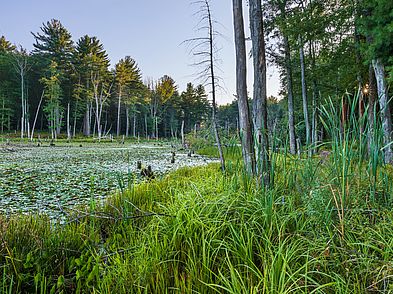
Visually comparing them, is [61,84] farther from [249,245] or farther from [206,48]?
[249,245]

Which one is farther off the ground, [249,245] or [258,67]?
[258,67]

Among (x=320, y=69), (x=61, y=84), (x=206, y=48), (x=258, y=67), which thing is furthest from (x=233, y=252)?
(x=61, y=84)

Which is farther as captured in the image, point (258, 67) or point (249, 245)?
point (258, 67)

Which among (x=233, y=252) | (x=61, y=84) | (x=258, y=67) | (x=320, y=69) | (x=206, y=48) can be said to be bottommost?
(x=233, y=252)

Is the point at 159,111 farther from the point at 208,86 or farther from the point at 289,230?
the point at 289,230

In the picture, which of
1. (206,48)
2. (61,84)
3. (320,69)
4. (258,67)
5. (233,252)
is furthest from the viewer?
(61,84)

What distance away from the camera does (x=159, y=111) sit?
47969 mm

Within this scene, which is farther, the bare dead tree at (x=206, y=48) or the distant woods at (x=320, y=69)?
the bare dead tree at (x=206, y=48)

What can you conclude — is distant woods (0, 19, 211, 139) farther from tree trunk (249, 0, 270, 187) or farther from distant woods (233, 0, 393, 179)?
tree trunk (249, 0, 270, 187)

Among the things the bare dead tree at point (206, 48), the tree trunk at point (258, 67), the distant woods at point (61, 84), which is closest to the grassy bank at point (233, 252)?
the tree trunk at point (258, 67)

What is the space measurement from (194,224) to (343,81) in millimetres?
13343

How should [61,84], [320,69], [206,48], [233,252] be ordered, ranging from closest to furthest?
[233,252] → [206,48] → [320,69] → [61,84]

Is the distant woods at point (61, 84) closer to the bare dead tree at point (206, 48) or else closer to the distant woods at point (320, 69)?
the distant woods at point (320, 69)

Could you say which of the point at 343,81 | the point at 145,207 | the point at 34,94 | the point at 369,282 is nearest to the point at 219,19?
the point at 145,207
